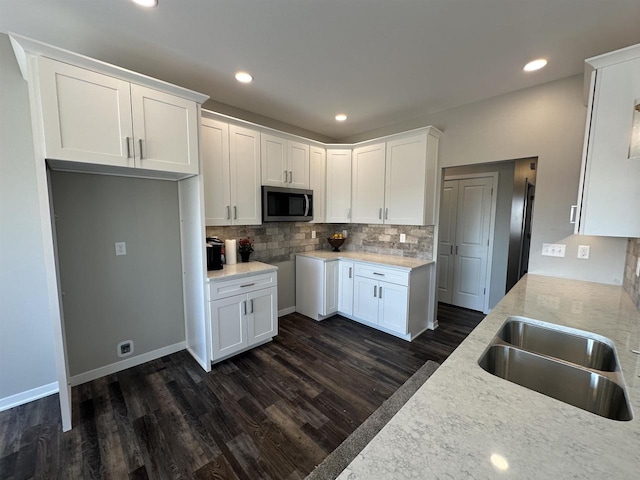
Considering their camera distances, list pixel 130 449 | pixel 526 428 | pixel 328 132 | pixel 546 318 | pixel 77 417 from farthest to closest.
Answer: pixel 328 132, pixel 77 417, pixel 130 449, pixel 546 318, pixel 526 428

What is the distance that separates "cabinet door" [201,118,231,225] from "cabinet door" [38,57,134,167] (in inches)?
29.9

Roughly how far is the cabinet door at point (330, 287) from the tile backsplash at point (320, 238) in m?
0.63

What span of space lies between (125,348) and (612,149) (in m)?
3.98

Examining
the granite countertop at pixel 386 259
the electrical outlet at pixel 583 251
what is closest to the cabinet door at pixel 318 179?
the granite countertop at pixel 386 259

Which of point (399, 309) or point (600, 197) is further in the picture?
point (399, 309)

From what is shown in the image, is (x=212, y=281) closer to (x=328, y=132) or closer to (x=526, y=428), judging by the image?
(x=526, y=428)

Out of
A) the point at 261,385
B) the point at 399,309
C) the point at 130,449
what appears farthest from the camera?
the point at 399,309

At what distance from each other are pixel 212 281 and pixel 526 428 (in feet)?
7.55

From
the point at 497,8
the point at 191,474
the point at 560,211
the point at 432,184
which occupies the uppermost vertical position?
the point at 497,8

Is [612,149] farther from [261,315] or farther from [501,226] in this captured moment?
[261,315]

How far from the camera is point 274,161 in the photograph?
10.6 ft

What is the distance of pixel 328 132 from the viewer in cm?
411

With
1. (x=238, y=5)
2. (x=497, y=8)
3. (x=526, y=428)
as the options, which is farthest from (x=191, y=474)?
(x=497, y=8)

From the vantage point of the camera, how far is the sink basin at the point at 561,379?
0.99 meters
